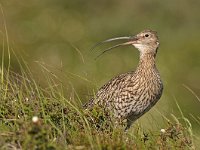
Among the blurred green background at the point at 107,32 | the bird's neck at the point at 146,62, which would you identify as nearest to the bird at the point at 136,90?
the bird's neck at the point at 146,62

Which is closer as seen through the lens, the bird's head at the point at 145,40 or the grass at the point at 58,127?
the grass at the point at 58,127

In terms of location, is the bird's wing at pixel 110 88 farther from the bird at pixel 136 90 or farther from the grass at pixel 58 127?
the grass at pixel 58 127

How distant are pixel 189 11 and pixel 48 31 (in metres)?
4.11

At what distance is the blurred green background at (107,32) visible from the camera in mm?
18359

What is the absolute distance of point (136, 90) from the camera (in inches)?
426

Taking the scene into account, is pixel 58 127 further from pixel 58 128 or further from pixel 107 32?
pixel 107 32

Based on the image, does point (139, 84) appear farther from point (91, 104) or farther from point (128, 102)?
point (91, 104)

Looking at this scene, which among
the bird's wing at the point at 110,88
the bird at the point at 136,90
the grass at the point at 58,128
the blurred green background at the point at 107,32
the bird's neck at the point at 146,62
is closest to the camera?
the grass at the point at 58,128

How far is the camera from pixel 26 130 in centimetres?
711

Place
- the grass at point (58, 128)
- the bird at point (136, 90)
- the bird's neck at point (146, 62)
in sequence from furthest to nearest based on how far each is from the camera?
the bird's neck at point (146, 62) → the bird at point (136, 90) → the grass at point (58, 128)

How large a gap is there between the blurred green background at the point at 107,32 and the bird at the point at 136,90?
179 inches

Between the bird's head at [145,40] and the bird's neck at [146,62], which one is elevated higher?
the bird's head at [145,40]

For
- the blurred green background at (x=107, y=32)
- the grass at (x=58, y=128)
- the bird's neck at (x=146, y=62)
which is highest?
the grass at (x=58, y=128)

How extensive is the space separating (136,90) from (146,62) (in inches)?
25.9
